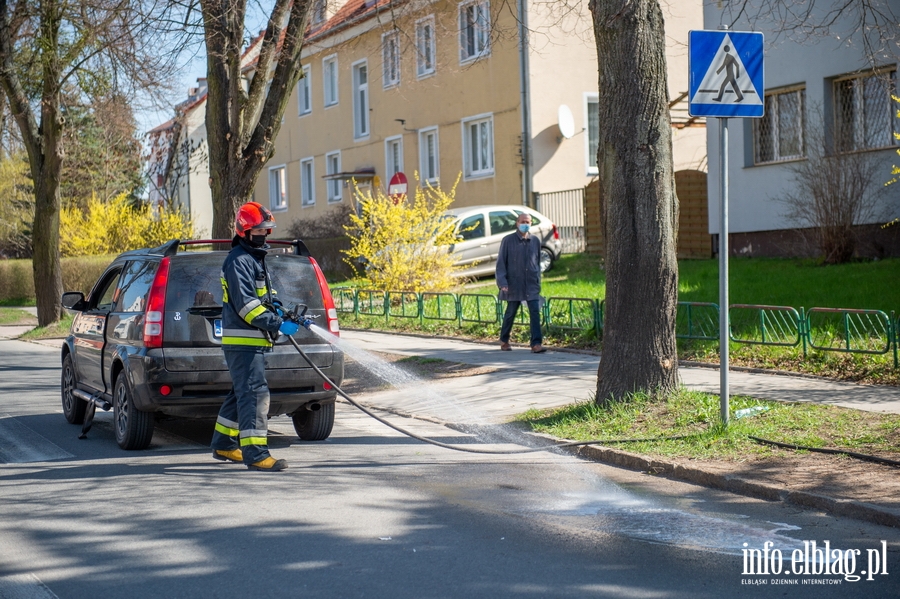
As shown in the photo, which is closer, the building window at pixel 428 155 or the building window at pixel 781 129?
the building window at pixel 781 129

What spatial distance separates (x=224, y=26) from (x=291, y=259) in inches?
265

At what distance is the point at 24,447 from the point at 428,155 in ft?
79.2

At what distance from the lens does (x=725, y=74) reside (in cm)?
789

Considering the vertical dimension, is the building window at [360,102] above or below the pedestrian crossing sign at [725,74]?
above

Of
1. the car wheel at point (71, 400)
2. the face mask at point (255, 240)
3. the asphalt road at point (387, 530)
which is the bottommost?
the asphalt road at point (387, 530)

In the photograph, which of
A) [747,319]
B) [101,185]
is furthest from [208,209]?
[747,319]

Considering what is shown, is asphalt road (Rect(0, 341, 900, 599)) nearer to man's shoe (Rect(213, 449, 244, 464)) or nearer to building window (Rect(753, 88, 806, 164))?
man's shoe (Rect(213, 449, 244, 464))

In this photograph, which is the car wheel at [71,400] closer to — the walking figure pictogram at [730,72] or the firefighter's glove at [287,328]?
the firefighter's glove at [287,328]

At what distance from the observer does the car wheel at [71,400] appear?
32.6 feet

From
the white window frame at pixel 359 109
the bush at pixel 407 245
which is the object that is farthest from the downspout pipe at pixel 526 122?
the white window frame at pixel 359 109

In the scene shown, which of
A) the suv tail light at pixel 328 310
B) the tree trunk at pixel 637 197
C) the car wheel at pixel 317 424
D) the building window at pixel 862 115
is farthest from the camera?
the building window at pixel 862 115

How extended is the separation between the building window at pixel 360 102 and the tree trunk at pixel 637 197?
2652 cm

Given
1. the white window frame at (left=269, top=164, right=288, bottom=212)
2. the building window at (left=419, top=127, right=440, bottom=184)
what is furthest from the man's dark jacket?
the white window frame at (left=269, top=164, right=288, bottom=212)

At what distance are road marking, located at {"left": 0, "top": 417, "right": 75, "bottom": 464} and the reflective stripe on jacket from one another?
76.7 inches
